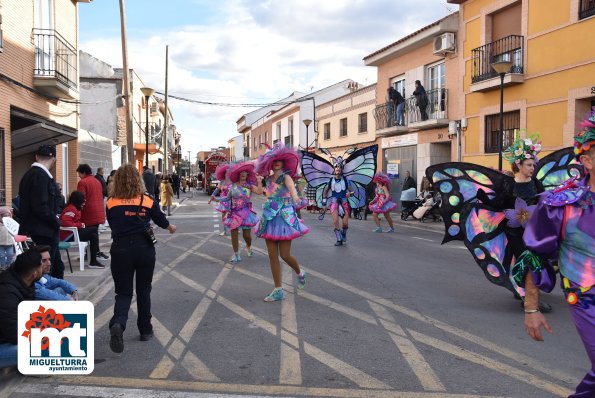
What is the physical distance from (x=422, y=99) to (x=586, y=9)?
314 inches

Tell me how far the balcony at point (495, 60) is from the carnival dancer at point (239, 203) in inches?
417

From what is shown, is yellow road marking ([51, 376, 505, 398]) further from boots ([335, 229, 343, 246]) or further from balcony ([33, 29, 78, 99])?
balcony ([33, 29, 78, 99])

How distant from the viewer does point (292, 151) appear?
727 centimetres

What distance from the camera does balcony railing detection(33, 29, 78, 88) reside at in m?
14.9

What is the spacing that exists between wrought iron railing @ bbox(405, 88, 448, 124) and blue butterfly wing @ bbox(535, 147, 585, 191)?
16230mm

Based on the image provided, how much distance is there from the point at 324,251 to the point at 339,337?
6.07 m

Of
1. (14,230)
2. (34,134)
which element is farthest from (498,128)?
(14,230)

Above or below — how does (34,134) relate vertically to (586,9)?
below

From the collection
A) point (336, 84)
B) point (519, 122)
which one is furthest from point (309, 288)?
point (336, 84)

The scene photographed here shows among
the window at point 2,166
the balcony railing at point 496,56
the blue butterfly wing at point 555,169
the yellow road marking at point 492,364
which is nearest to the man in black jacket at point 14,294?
the yellow road marking at point 492,364

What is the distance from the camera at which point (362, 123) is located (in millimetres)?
30000

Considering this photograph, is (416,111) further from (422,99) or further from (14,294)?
(14,294)

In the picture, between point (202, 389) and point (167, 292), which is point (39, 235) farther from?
point (202, 389)

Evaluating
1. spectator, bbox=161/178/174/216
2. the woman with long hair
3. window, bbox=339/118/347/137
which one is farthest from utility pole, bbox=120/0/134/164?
window, bbox=339/118/347/137
